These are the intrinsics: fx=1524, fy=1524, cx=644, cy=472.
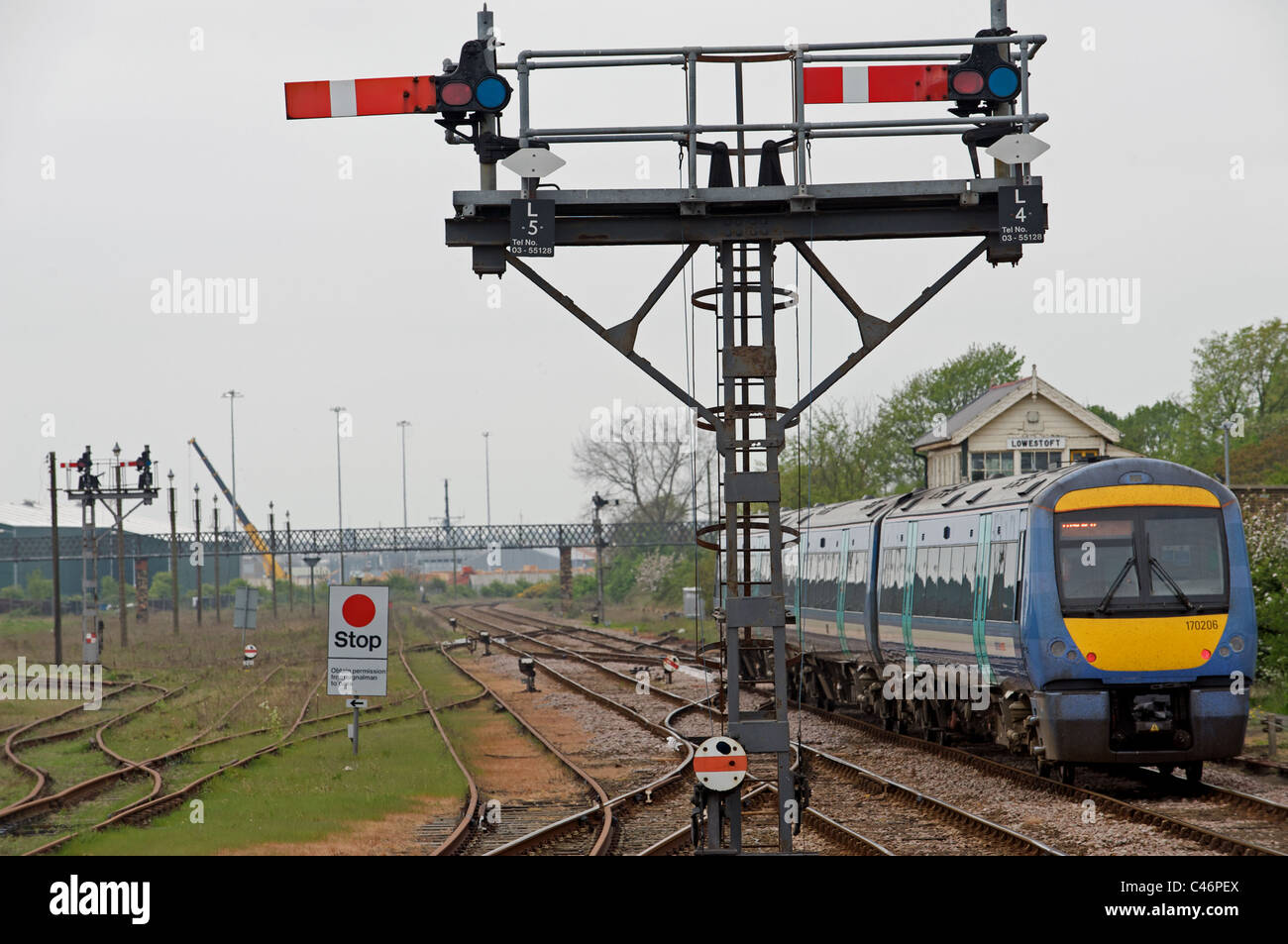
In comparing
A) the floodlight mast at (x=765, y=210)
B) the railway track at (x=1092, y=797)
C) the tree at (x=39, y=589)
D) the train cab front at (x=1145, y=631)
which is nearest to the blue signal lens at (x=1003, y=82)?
the floodlight mast at (x=765, y=210)

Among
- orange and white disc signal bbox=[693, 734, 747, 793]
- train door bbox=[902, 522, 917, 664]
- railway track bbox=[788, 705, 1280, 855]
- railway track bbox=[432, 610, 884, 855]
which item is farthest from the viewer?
train door bbox=[902, 522, 917, 664]

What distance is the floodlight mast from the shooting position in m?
11.4

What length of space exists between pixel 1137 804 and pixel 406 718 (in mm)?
14616

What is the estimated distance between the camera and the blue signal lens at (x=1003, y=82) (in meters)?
11.4

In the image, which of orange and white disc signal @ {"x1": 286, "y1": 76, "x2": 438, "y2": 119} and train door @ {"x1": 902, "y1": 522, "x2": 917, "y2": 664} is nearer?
orange and white disc signal @ {"x1": 286, "y1": 76, "x2": 438, "y2": 119}

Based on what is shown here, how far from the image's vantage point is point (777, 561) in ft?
38.0

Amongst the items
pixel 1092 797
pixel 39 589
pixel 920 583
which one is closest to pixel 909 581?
pixel 920 583

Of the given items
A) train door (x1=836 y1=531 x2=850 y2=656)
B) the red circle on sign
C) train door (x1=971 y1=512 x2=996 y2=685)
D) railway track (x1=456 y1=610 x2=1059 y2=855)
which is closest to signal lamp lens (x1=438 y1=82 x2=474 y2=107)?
railway track (x1=456 y1=610 x2=1059 y2=855)

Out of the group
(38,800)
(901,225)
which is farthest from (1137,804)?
(38,800)

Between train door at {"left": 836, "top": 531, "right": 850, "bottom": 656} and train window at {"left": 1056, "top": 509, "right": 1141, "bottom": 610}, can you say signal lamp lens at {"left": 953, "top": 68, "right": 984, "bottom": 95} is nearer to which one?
train window at {"left": 1056, "top": 509, "right": 1141, "bottom": 610}

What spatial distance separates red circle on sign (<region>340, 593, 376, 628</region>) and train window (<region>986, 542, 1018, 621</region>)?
7177 millimetres

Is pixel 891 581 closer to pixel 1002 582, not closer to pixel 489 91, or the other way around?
pixel 1002 582

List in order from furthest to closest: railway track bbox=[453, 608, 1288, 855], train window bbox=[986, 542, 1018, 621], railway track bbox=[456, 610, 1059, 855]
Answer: train window bbox=[986, 542, 1018, 621] < railway track bbox=[456, 610, 1059, 855] < railway track bbox=[453, 608, 1288, 855]

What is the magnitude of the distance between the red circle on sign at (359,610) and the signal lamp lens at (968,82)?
9.58 m
